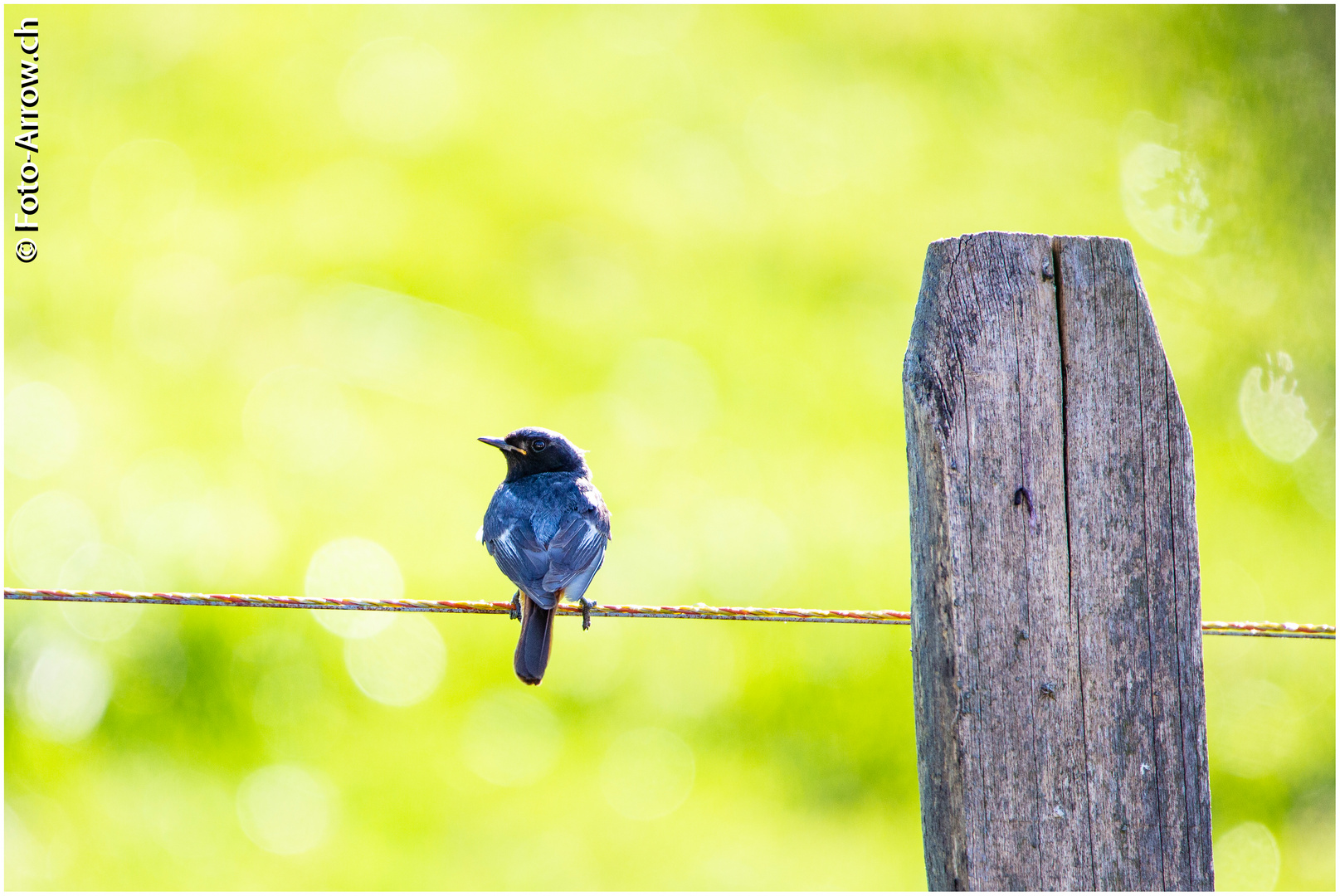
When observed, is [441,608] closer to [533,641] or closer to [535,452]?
[533,641]

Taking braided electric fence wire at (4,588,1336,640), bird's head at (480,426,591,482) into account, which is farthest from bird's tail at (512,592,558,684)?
braided electric fence wire at (4,588,1336,640)

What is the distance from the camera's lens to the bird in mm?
4078

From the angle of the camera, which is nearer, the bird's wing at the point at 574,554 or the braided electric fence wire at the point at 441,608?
the braided electric fence wire at the point at 441,608

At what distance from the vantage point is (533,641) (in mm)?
4066

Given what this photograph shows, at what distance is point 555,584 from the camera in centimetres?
407

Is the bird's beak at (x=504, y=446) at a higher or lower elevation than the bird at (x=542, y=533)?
higher

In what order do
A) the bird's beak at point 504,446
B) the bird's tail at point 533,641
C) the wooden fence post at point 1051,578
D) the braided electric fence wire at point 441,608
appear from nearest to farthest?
the wooden fence post at point 1051,578 < the braided electric fence wire at point 441,608 < the bird's tail at point 533,641 < the bird's beak at point 504,446

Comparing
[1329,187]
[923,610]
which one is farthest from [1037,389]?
[1329,187]

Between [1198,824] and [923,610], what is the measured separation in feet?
2.08

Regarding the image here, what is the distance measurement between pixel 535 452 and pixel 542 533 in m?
0.76

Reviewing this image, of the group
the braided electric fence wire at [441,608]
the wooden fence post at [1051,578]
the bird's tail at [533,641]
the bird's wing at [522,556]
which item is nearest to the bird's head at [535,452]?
the bird's wing at [522,556]

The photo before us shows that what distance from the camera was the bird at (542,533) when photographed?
13.4ft

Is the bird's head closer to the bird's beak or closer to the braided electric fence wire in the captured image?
the bird's beak

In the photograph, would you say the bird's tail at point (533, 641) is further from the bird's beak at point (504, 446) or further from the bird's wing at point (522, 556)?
the bird's beak at point (504, 446)
